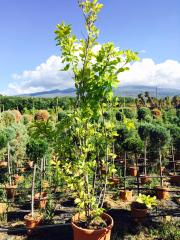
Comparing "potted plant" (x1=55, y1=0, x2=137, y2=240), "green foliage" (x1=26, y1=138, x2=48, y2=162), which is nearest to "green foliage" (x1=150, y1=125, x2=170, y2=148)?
"green foliage" (x1=26, y1=138, x2=48, y2=162)

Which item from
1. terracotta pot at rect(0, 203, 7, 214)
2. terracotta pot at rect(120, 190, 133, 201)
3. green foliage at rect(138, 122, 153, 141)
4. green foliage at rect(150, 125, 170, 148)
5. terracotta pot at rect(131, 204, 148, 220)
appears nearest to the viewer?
terracotta pot at rect(131, 204, 148, 220)

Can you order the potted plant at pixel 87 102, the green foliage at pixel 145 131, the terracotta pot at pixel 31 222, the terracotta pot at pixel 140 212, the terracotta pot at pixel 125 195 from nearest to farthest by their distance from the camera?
the potted plant at pixel 87 102, the terracotta pot at pixel 31 222, the terracotta pot at pixel 140 212, the terracotta pot at pixel 125 195, the green foliage at pixel 145 131

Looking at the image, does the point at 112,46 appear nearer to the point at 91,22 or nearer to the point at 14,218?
the point at 91,22

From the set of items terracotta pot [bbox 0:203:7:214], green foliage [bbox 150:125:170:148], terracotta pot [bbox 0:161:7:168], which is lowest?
terracotta pot [bbox 0:203:7:214]

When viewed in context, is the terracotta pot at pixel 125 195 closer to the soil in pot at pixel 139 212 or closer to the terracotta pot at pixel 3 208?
the soil in pot at pixel 139 212

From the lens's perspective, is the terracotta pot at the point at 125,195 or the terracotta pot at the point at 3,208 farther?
the terracotta pot at the point at 125,195

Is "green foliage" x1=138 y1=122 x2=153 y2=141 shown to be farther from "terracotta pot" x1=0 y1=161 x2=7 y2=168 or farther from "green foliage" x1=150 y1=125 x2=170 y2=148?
"terracotta pot" x1=0 y1=161 x2=7 y2=168

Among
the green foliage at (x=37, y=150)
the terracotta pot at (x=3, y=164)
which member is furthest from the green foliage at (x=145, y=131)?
the terracotta pot at (x=3, y=164)

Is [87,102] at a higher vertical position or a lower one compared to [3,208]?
higher

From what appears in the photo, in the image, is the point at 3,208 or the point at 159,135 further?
the point at 159,135

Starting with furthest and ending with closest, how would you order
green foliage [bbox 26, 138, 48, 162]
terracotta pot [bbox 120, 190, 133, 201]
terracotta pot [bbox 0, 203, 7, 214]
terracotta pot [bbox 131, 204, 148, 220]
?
1. terracotta pot [bbox 120, 190, 133, 201]
2. terracotta pot [bbox 0, 203, 7, 214]
3. green foliage [bbox 26, 138, 48, 162]
4. terracotta pot [bbox 131, 204, 148, 220]

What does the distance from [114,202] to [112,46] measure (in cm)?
579

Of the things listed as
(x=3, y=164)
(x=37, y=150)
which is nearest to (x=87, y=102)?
(x=37, y=150)

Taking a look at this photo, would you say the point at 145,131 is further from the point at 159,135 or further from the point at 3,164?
the point at 3,164
